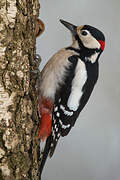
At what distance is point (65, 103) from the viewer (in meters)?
2.12

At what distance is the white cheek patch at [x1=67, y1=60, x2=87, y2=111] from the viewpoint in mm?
2096

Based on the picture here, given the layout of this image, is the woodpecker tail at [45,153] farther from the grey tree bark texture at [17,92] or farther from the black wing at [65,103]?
the grey tree bark texture at [17,92]

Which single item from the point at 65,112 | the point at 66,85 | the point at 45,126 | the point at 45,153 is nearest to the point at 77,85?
the point at 66,85

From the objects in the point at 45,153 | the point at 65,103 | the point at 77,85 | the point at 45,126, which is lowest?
the point at 45,153

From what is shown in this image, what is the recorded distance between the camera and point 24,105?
67.7 inches

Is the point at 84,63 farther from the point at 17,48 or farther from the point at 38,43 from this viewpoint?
the point at 38,43

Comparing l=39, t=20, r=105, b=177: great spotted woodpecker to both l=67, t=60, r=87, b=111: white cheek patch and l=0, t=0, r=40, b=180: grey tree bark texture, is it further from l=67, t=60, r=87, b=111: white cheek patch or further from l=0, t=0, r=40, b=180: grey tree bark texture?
l=0, t=0, r=40, b=180: grey tree bark texture

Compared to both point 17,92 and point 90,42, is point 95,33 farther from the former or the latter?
point 17,92

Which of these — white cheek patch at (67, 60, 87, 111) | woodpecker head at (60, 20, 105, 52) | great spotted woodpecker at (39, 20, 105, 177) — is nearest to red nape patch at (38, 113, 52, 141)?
great spotted woodpecker at (39, 20, 105, 177)

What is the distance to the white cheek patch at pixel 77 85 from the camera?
6.88ft

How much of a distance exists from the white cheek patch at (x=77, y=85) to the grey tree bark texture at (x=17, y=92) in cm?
37

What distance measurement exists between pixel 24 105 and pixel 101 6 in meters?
2.06

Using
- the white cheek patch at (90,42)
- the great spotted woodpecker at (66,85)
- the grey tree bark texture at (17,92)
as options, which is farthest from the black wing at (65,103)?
the grey tree bark texture at (17,92)

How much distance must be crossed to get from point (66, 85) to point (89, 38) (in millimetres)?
371
